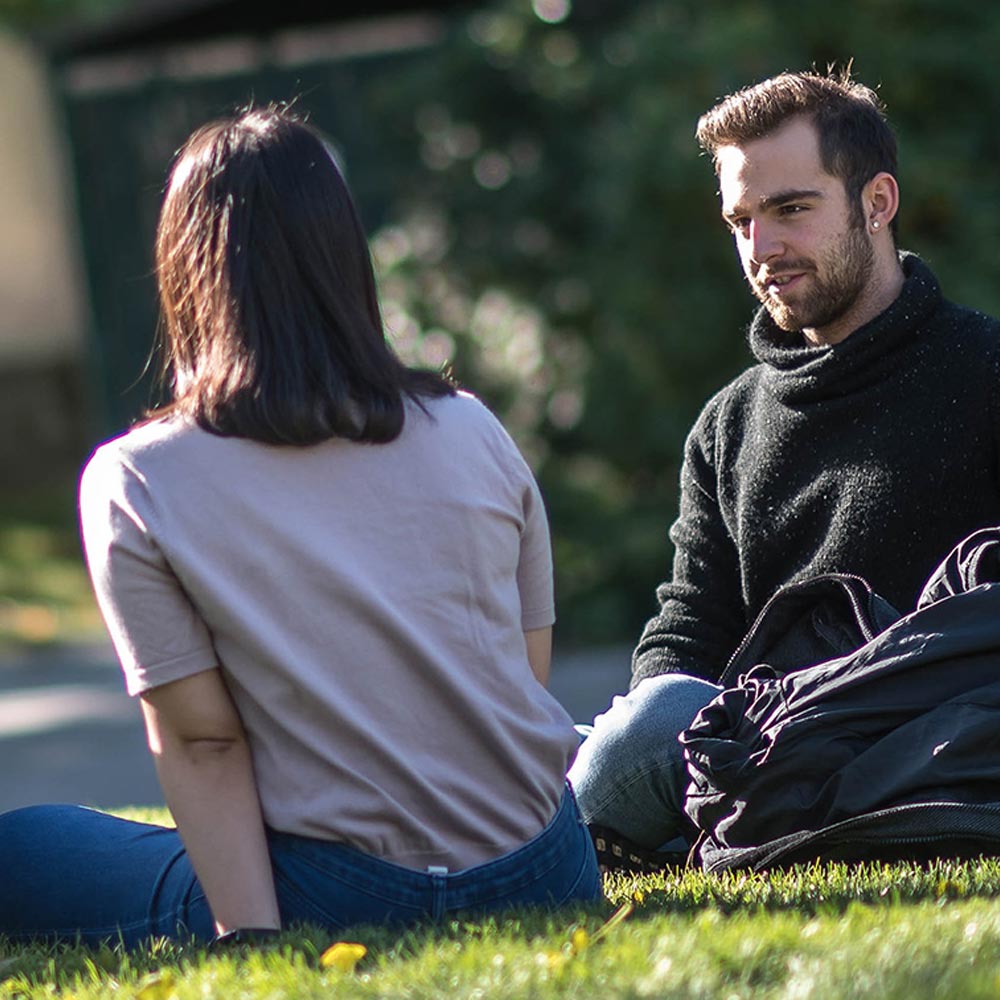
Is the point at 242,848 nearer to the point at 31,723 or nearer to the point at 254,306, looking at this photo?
the point at 254,306

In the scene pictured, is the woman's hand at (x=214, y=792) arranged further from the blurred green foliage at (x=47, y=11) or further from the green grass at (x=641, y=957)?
the blurred green foliage at (x=47, y=11)

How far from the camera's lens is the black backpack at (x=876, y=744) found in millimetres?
3174

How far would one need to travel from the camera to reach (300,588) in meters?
2.77

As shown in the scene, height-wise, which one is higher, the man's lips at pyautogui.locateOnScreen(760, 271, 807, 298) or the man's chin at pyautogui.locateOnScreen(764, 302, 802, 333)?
the man's lips at pyautogui.locateOnScreen(760, 271, 807, 298)

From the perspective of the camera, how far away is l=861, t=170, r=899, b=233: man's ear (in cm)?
384

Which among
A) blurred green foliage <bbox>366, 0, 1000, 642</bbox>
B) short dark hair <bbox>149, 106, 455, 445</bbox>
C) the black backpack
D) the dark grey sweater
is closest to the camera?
short dark hair <bbox>149, 106, 455, 445</bbox>

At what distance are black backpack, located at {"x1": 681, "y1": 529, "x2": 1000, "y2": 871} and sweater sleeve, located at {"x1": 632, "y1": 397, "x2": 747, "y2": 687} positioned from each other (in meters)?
0.50

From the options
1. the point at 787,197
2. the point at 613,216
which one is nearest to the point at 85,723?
the point at 613,216

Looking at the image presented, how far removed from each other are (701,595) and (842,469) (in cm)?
43

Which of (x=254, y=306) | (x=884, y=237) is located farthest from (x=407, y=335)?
(x=254, y=306)

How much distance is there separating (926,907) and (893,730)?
19.1 inches

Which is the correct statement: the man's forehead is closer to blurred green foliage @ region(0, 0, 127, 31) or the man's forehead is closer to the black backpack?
the black backpack

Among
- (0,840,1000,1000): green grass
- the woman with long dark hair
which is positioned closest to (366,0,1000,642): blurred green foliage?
(0,840,1000,1000): green grass

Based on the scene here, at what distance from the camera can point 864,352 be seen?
147 inches
